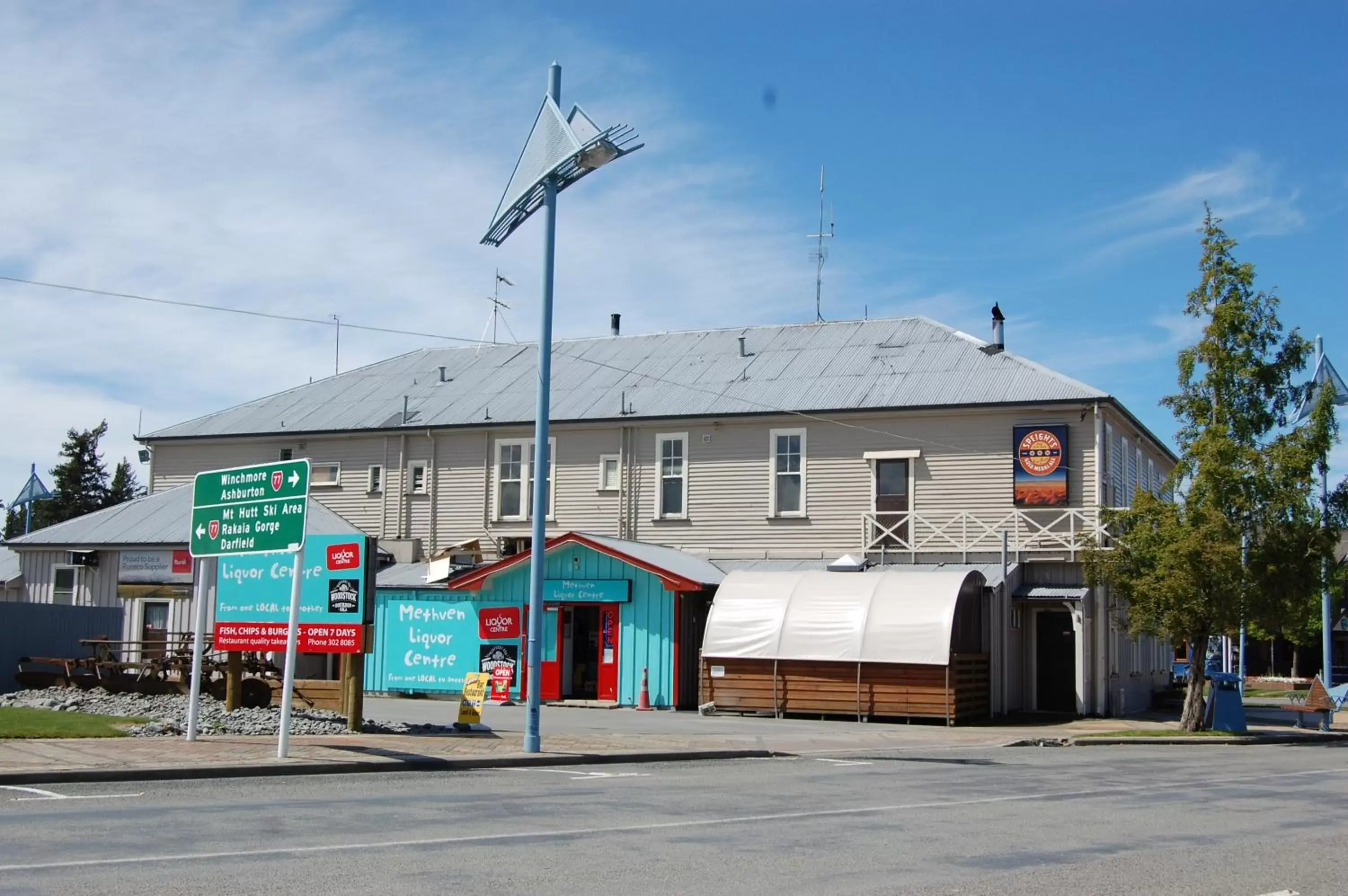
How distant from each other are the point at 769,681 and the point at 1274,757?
9857 millimetres

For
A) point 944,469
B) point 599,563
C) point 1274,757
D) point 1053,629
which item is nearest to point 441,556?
point 599,563

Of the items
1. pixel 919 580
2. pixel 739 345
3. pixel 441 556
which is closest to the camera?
pixel 919 580

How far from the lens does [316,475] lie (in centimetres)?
3906

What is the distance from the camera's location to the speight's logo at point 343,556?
62.8 ft

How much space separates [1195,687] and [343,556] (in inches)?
667

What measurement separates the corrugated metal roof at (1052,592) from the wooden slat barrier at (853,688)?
1.88 meters

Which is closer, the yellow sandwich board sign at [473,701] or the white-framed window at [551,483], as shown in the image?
the yellow sandwich board sign at [473,701]

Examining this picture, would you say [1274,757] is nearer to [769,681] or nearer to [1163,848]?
[769,681]

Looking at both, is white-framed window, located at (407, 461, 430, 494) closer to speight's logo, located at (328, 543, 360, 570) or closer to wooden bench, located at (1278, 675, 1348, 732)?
speight's logo, located at (328, 543, 360, 570)

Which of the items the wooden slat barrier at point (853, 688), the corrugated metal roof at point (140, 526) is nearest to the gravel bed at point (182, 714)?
the wooden slat barrier at point (853, 688)

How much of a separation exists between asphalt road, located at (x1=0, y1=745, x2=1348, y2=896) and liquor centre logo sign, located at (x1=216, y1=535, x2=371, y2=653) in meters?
3.98

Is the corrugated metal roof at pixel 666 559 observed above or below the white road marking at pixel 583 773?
above

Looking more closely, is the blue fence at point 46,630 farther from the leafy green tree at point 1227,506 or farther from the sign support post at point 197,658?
the leafy green tree at point 1227,506

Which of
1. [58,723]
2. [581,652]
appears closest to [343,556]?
[58,723]
